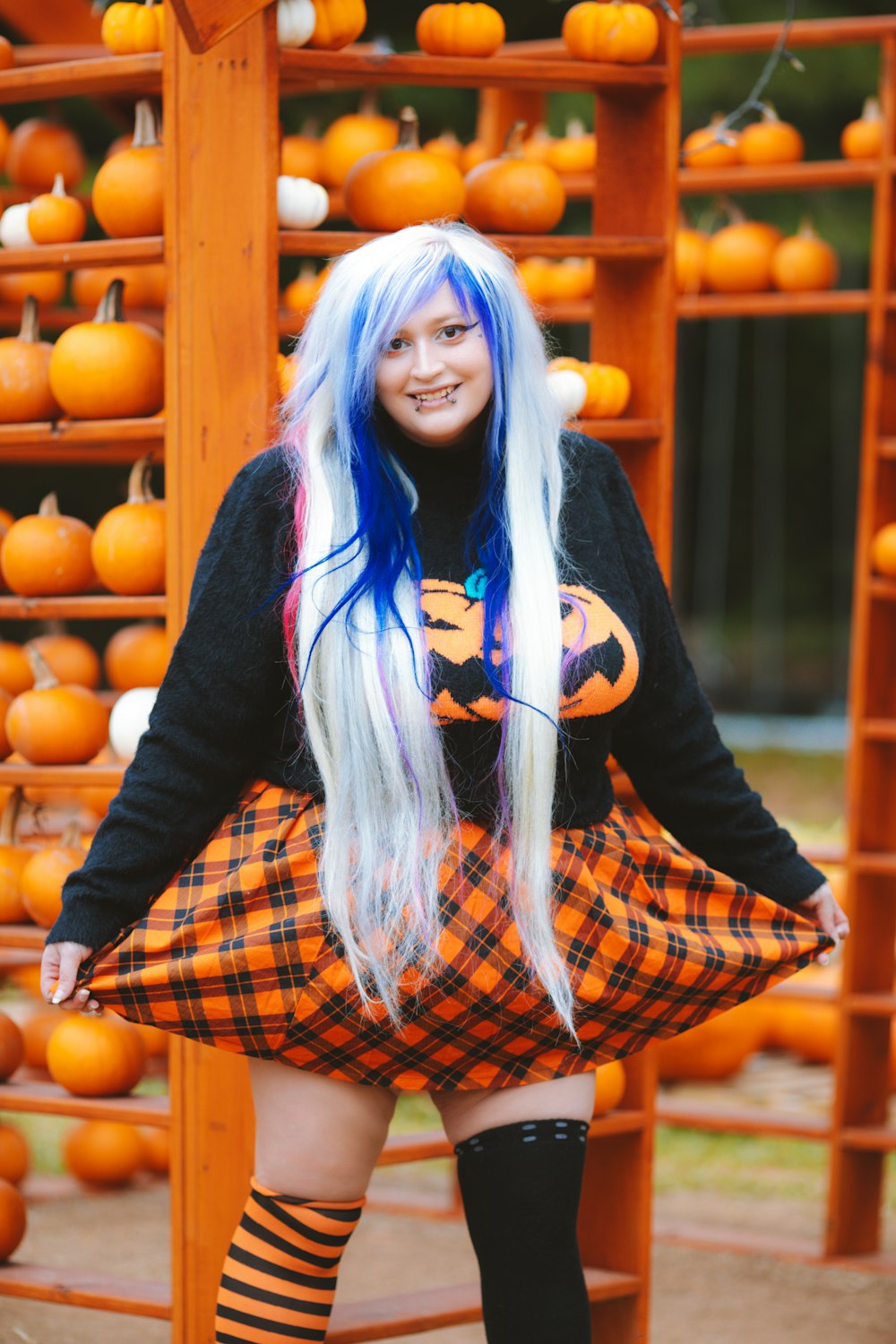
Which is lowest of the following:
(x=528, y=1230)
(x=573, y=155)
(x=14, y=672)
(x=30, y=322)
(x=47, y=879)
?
(x=528, y=1230)

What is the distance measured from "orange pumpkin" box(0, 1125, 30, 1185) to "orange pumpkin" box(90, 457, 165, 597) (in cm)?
102

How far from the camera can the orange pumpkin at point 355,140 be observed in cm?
293

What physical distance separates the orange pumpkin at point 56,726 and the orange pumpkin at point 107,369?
46cm

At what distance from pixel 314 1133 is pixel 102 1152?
5.70 feet

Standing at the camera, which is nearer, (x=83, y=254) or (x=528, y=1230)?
(x=528, y=1230)

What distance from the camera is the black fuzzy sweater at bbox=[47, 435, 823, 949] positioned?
1.81 metres

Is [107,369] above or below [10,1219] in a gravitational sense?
above

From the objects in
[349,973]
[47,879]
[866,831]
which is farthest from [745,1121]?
[349,973]

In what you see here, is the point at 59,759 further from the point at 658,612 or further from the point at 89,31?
the point at 89,31

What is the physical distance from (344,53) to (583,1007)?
143 cm

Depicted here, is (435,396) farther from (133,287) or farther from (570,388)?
(133,287)

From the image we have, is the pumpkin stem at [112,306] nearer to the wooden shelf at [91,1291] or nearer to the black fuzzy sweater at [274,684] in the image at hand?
the black fuzzy sweater at [274,684]

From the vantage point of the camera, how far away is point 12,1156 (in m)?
2.66

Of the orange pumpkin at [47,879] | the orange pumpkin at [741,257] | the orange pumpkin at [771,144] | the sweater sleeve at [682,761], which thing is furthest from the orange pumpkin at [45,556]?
the orange pumpkin at [771,144]
